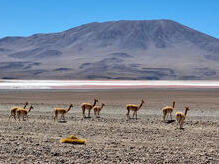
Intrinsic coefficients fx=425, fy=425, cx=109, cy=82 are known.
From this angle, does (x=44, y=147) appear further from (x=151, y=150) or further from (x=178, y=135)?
(x=178, y=135)

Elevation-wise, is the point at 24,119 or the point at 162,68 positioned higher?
the point at 162,68

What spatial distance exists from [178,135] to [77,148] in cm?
470

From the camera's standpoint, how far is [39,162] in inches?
401

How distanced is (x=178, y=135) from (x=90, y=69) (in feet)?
582

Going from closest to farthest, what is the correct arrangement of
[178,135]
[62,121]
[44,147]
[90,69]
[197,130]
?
[44,147], [178,135], [197,130], [62,121], [90,69]

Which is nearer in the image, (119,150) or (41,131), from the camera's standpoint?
(119,150)

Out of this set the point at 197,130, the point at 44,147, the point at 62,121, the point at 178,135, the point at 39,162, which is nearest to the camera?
the point at 39,162

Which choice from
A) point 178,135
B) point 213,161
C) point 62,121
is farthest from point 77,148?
point 62,121

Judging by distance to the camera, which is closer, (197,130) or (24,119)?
(197,130)

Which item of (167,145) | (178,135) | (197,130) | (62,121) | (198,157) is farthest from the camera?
(62,121)

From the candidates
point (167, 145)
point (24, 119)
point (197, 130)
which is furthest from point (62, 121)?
point (167, 145)

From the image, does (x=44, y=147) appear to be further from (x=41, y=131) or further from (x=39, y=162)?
(x=41, y=131)

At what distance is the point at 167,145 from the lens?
12898 millimetres

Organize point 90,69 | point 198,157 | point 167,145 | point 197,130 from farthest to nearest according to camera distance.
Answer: point 90,69
point 197,130
point 167,145
point 198,157
